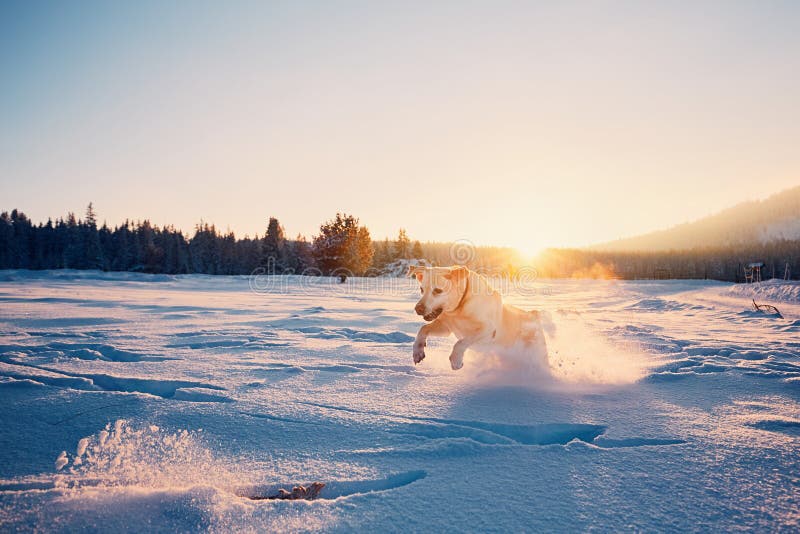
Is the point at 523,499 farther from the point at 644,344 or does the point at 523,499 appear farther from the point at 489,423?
the point at 644,344

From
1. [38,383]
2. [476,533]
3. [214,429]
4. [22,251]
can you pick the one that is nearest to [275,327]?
[38,383]

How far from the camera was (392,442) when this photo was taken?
2.27 meters

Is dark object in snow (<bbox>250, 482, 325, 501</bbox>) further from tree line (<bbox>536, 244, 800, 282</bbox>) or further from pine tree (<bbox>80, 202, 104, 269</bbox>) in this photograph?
tree line (<bbox>536, 244, 800, 282</bbox>)

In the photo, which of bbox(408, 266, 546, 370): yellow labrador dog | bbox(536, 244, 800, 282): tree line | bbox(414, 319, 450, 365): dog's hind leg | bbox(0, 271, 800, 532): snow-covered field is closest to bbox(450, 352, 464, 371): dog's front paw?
bbox(408, 266, 546, 370): yellow labrador dog

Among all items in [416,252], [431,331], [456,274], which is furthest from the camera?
[416,252]

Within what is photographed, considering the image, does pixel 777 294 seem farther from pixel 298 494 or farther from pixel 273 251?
pixel 273 251

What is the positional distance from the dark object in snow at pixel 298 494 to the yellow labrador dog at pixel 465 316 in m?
2.19

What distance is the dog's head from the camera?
12.5ft

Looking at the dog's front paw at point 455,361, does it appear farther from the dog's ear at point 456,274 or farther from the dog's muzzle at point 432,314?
the dog's ear at point 456,274

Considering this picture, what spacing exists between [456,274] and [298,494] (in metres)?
2.84

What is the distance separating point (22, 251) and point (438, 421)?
95.4 meters

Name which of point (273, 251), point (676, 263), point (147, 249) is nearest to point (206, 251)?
point (147, 249)

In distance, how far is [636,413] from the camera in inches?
111

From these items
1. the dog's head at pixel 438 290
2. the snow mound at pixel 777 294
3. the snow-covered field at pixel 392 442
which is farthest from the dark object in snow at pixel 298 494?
the snow mound at pixel 777 294
